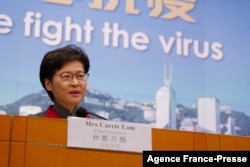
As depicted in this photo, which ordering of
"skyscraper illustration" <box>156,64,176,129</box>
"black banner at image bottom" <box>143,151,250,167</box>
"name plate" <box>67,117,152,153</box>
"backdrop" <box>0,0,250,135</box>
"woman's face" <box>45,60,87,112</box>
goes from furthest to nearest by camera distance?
"skyscraper illustration" <box>156,64,176,129</box>, "backdrop" <box>0,0,250,135</box>, "woman's face" <box>45,60,87,112</box>, "name plate" <box>67,117,152,153</box>, "black banner at image bottom" <box>143,151,250,167</box>

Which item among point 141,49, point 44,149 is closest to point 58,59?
point 141,49

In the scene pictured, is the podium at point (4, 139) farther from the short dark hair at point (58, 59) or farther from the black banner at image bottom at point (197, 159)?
the short dark hair at point (58, 59)

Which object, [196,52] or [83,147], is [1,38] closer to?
[196,52]

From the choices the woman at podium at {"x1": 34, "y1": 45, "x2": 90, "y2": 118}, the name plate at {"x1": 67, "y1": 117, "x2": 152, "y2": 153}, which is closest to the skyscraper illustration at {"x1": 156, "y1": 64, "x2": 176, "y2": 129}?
the woman at podium at {"x1": 34, "y1": 45, "x2": 90, "y2": 118}

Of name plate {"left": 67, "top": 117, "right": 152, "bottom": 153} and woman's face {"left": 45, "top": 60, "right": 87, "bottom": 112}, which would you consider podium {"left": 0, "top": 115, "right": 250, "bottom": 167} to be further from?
woman's face {"left": 45, "top": 60, "right": 87, "bottom": 112}

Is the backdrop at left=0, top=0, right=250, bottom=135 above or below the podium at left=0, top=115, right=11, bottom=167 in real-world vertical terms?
above

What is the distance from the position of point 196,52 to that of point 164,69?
0.26m

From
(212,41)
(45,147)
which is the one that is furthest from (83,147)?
(212,41)

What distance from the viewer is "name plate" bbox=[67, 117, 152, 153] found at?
1808 millimetres

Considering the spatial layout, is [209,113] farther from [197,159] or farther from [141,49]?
[197,159]

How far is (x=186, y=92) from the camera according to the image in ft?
11.0

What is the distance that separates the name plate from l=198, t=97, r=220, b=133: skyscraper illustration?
1504 mm

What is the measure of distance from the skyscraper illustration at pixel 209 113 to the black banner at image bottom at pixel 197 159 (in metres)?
1.58

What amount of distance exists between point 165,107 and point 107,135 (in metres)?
1.47
